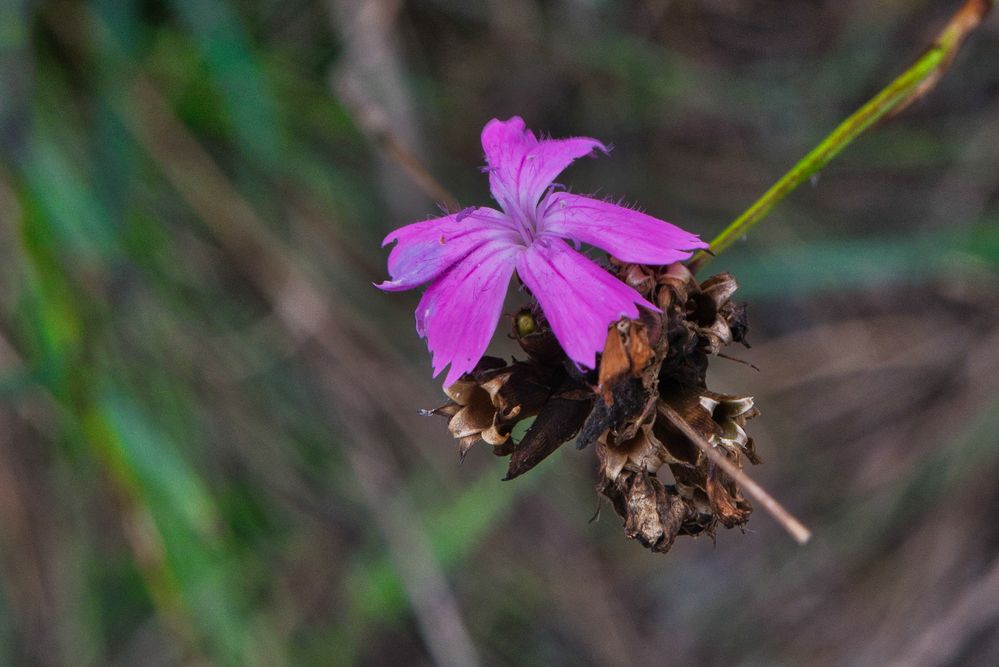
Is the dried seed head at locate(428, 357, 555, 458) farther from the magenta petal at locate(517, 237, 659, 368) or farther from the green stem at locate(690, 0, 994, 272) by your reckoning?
the green stem at locate(690, 0, 994, 272)

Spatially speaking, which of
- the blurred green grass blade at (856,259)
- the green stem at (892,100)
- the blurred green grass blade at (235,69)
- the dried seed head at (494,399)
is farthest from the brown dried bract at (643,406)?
the blurred green grass blade at (235,69)

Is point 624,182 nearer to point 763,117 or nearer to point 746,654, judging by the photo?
point 763,117

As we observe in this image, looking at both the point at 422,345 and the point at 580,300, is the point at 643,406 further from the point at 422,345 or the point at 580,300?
the point at 422,345

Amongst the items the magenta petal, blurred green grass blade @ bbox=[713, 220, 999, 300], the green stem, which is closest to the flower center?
the magenta petal

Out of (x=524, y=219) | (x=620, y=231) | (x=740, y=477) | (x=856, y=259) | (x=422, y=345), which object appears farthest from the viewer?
(x=422, y=345)

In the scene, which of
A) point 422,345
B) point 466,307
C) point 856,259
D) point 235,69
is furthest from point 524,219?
point 422,345

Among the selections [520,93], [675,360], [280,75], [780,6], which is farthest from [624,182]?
[675,360]

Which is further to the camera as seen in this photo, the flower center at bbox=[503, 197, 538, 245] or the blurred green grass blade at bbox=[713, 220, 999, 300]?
the blurred green grass blade at bbox=[713, 220, 999, 300]
